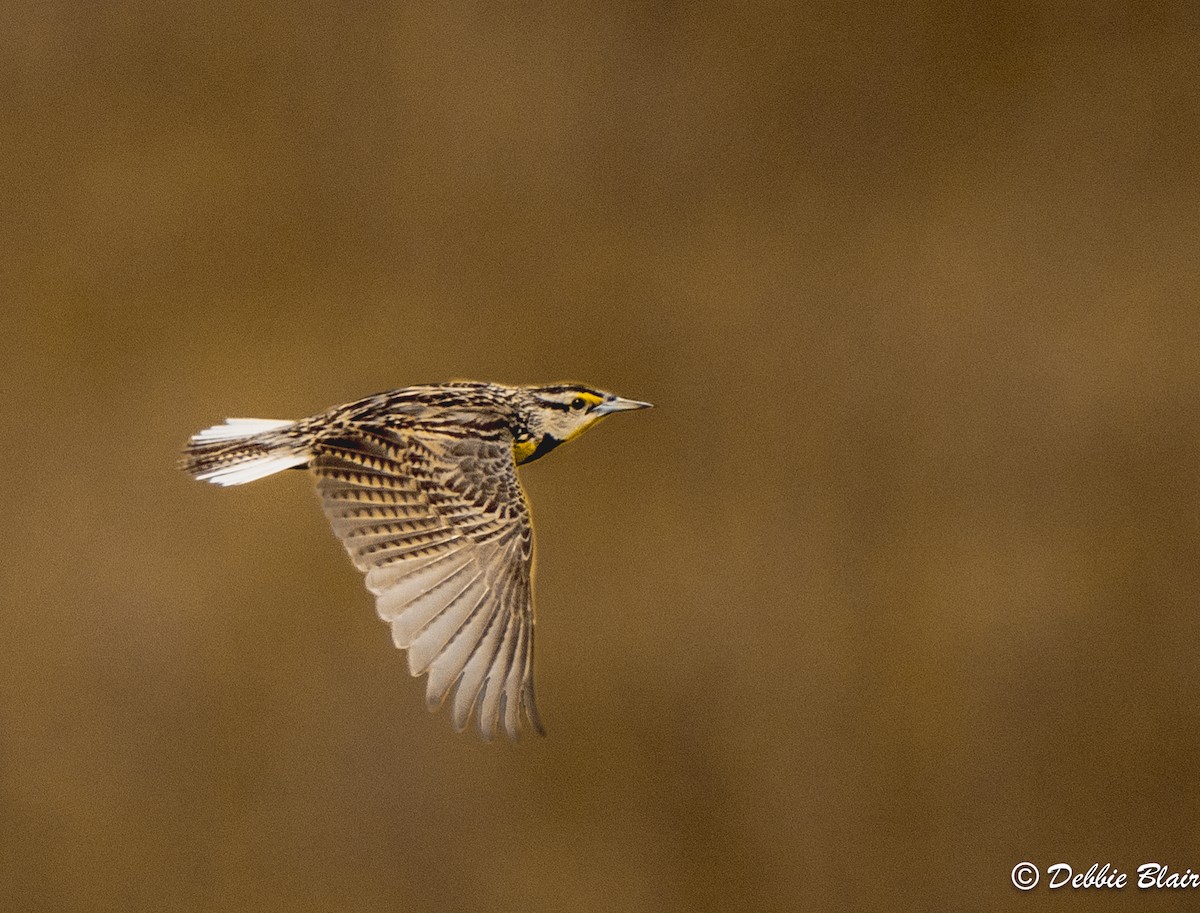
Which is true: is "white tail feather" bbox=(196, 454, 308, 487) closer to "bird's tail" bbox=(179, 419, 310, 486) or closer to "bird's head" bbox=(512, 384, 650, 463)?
"bird's tail" bbox=(179, 419, 310, 486)

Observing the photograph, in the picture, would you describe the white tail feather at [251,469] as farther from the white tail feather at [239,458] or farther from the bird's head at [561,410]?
the bird's head at [561,410]

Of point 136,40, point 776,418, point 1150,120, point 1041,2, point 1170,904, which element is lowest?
point 1170,904

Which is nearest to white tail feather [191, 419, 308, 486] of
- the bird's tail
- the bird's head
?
the bird's tail

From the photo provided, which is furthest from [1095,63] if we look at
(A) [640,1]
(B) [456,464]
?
(B) [456,464]

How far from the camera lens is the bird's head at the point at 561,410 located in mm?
753

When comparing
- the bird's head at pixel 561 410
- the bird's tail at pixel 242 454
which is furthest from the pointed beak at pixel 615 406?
the bird's tail at pixel 242 454

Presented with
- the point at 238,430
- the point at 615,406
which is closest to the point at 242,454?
the point at 238,430

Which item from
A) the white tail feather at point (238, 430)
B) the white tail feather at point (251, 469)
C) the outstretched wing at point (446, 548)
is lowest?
the outstretched wing at point (446, 548)

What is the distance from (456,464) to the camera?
0.76 metres

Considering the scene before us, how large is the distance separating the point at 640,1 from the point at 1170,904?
1053 mm

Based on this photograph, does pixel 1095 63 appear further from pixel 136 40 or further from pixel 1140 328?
pixel 136 40

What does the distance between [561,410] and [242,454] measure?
212 millimetres

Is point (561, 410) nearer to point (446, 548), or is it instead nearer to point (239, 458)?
point (446, 548)

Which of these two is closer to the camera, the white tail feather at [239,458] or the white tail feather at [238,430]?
the white tail feather at [239,458]
